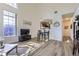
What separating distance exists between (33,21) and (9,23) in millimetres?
480

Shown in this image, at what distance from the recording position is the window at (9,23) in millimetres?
2735

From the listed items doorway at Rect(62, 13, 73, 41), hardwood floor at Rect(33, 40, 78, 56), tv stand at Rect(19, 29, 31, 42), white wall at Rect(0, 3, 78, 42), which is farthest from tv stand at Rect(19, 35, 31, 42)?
Result: doorway at Rect(62, 13, 73, 41)

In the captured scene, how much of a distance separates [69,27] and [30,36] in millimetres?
818

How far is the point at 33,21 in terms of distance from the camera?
9.59ft

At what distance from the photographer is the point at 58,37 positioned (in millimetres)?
2984

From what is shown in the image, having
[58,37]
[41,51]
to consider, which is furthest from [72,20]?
[41,51]

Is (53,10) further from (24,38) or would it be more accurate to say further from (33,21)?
(24,38)

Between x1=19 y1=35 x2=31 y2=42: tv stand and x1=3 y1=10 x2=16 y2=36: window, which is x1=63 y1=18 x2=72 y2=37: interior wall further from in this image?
x1=3 y1=10 x2=16 y2=36: window

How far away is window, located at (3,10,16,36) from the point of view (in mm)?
2735

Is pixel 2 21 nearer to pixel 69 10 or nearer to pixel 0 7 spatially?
pixel 0 7

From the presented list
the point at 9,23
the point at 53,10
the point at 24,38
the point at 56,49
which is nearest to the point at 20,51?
the point at 24,38

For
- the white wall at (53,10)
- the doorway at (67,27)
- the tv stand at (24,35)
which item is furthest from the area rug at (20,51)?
the doorway at (67,27)

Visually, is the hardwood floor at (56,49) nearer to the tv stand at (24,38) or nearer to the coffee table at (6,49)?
the tv stand at (24,38)

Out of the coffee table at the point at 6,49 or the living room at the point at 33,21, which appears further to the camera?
the living room at the point at 33,21
